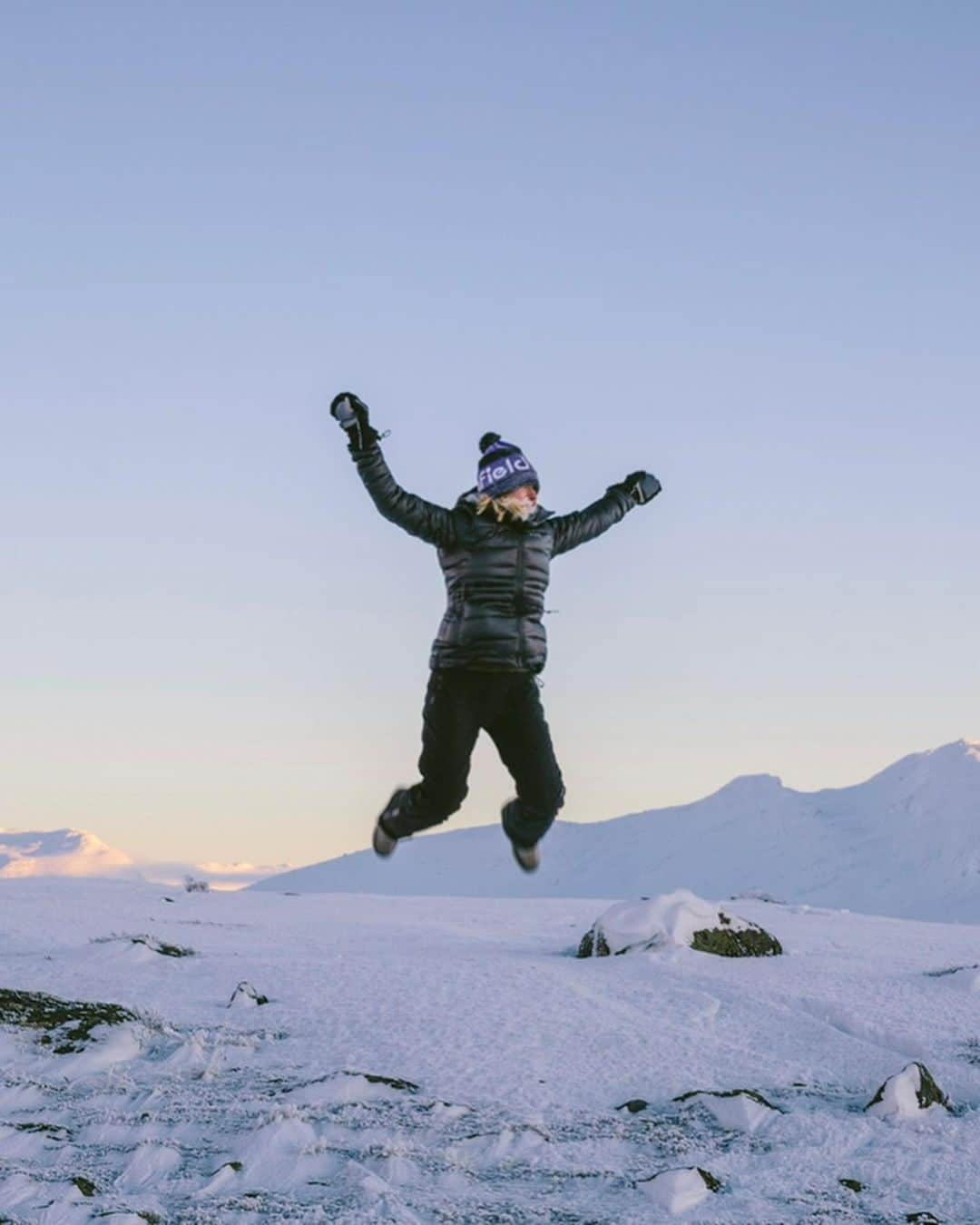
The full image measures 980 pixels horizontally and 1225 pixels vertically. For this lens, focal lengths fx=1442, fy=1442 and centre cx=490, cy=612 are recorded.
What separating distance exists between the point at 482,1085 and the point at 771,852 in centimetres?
3572

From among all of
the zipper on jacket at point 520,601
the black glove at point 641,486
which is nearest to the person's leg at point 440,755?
the zipper on jacket at point 520,601

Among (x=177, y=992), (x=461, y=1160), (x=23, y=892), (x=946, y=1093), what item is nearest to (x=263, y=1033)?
(x=177, y=992)

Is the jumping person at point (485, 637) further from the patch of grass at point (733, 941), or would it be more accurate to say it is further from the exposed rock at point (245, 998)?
the patch of grass at point (733, 941)

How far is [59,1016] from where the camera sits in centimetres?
764

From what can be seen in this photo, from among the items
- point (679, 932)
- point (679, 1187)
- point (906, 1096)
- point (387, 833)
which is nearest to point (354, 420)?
point (387, 833)

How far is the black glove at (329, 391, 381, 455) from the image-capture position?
494 cm

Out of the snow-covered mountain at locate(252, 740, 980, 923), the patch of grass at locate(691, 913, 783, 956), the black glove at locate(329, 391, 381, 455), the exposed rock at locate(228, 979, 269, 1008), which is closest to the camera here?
the black glove at locate(329, 391, 381, 455)

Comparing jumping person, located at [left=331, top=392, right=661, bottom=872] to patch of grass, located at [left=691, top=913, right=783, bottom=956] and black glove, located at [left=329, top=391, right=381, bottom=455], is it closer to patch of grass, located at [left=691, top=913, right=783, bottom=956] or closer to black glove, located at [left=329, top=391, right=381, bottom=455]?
black glove, located at [left=329, top=391, right=381, bottom=455]

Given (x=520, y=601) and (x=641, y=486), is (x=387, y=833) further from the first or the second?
(x=641, y=486)

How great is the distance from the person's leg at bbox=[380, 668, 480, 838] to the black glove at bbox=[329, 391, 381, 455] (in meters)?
0.85

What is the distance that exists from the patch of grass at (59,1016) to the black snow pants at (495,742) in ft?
9.78

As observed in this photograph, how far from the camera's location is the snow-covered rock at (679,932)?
9547 mm

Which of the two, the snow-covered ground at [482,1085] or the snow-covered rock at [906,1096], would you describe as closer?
the snow-covered ground at [482,1085]

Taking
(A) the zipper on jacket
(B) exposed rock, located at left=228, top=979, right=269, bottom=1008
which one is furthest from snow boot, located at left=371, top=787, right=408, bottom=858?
(B) exposed rock, located at left=228, top=979, right=269, bottom=1008
